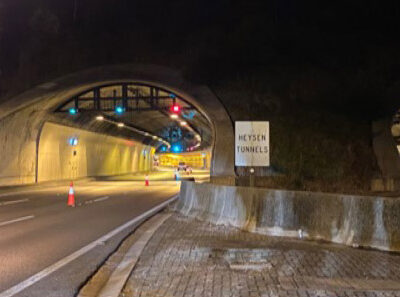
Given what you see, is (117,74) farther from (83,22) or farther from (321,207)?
(321,207)

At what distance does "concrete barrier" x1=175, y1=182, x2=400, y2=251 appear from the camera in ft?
23.0

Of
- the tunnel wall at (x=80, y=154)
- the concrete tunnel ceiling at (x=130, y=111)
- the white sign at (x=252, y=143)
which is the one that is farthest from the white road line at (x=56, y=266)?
the tunnel wall at (x=80, y=154)

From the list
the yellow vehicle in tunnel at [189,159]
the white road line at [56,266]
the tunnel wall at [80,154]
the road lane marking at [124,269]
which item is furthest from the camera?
the yellow vehicle in tunnel at [189,159]

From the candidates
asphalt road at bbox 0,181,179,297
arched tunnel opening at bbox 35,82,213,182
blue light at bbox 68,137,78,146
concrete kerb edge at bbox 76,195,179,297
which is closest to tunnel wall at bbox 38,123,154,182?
arched tunnel opening at bbox 35,82,213,182

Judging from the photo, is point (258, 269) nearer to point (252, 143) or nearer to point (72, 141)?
point (252, 143)

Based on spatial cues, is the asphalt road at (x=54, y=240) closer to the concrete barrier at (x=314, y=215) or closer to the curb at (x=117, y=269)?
the curb at (x=117, y=269)

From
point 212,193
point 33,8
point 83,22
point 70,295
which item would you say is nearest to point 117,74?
point 83,22

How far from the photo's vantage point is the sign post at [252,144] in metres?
10.4

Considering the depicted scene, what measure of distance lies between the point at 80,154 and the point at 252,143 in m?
29.5

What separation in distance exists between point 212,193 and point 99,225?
3.10m

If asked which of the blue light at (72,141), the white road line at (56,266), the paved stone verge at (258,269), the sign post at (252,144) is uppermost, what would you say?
the blue light at (72,141)

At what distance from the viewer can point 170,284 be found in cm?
532

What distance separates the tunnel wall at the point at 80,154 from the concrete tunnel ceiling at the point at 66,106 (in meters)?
1.52

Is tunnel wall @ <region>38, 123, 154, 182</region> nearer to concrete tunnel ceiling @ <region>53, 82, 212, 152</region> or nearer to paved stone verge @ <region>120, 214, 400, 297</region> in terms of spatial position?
concrete tunnel ceiling @ <region>53, 82, 212, 152</region>
